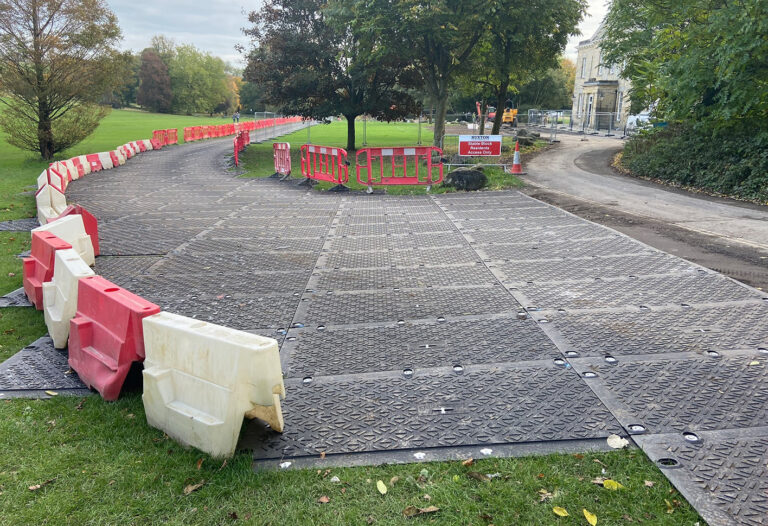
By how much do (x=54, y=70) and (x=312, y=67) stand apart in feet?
34.8

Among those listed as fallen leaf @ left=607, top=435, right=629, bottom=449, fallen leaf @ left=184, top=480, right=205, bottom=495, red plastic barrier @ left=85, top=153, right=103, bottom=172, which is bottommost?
fallen leaf @ left=184, top=480, right=205, bottom=495

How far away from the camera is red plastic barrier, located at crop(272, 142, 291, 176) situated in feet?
60.6

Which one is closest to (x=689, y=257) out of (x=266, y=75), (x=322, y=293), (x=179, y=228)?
(x=322, y=293)

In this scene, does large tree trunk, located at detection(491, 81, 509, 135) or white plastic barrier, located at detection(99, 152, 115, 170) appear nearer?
white plastic barrier, located at detection(99, 152, 115, 170)

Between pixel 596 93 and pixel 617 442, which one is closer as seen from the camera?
pixel 617 442

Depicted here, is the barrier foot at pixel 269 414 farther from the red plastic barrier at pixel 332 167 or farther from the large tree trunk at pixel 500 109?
the large tree trunk at pixel 500 109

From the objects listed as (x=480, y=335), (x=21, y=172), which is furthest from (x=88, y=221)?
(x=21, y=172)

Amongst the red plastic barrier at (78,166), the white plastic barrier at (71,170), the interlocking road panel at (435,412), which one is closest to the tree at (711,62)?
the interlocking road panel at (435,412)

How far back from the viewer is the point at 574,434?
141 inches

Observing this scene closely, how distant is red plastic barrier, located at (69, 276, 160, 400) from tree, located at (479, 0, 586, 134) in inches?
742

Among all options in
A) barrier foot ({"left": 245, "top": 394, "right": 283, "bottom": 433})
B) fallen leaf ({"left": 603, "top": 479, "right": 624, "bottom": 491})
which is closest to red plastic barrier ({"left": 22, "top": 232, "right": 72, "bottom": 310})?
barrier foot ({"left": 245, "top": 394, "right": 283, "bottom": 433})

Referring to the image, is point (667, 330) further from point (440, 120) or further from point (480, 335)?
point (440, 120)

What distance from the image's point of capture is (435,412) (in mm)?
3912

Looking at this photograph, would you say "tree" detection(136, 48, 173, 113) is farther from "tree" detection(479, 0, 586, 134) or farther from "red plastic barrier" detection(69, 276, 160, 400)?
"red plastic barrier" detection(69, 276, 160, 400)
